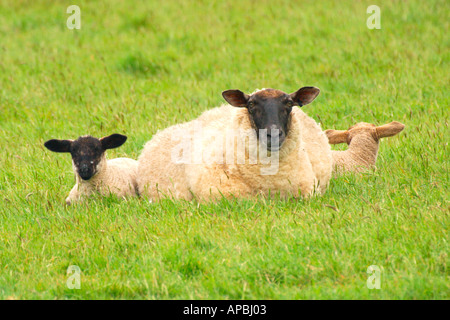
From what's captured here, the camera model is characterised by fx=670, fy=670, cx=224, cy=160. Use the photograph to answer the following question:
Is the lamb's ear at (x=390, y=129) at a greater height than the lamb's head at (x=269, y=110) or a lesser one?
lesser

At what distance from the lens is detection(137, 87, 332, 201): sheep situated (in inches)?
270

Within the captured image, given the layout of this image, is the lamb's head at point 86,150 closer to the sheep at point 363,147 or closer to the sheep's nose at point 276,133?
the sheep's nose at point 276,133

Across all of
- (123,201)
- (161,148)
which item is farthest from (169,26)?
(123,201)

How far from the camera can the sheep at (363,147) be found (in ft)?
27.3

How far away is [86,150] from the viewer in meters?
7.44

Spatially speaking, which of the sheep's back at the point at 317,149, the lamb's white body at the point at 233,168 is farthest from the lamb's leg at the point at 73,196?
the sheep's back at the point at 317,149

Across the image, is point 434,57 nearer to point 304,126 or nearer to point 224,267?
point 304,126

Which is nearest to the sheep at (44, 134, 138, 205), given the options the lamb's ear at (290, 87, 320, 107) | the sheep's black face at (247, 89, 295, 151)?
the sheep's black face at (247, 89, 295, 151)

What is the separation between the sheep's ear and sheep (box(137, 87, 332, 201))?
1.24 metres

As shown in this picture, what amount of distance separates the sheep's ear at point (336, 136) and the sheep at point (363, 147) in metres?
0.16

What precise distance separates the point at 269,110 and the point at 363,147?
7.13 feet

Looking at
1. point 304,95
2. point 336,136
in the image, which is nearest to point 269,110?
point 304,95

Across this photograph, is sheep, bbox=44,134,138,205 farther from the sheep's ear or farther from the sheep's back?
the sheep's ear
